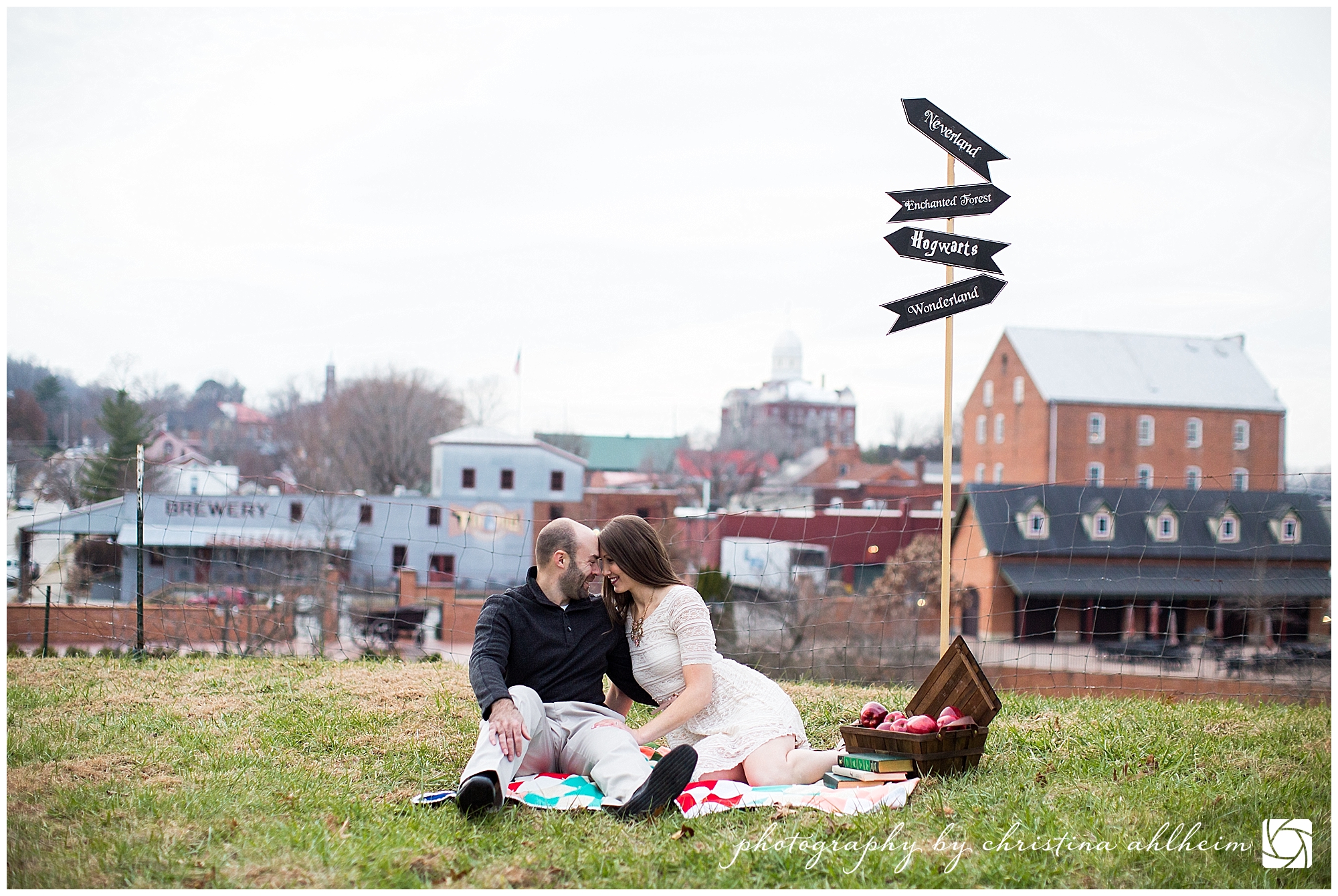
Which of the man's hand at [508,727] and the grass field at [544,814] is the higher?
the man's hand at [508,727]

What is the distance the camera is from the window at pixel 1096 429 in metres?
40.2

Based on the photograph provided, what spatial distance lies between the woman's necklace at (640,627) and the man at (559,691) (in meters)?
0.06

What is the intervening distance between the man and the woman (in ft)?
0.30

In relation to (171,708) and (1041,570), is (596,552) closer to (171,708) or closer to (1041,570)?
(171,708)

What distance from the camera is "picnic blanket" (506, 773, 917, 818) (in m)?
3.23

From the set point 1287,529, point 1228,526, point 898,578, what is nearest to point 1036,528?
point 898,578

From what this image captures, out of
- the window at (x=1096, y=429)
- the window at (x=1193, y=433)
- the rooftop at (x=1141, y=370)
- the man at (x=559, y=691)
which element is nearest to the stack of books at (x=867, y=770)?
the man at (x=559, y=691)

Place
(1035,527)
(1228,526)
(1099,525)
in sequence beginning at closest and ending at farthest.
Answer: (1228,526) → (1035,527) → (1099,525)

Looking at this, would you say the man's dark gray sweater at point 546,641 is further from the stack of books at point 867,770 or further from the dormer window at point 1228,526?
the dormer window at point 1228,526

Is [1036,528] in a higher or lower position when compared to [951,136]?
lower

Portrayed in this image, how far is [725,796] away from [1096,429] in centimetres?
4064

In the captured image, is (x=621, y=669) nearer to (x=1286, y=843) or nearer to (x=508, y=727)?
(x=508, y=727)

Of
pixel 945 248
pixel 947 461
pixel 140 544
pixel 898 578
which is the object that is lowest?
pixel 898 578

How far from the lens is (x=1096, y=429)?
4022 cm
